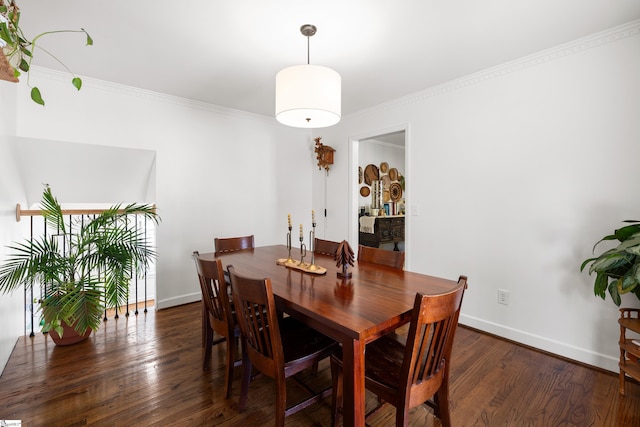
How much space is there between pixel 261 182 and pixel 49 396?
2.94 m

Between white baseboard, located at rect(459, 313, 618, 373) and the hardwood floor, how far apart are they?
8cm

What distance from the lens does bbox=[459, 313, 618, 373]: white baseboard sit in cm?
216

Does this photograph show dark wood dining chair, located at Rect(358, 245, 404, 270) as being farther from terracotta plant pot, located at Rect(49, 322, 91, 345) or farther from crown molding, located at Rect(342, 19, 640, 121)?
terracotta plant pot, located at Rect(49, 322, 91, 345)

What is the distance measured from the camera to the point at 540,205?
245 centimetres

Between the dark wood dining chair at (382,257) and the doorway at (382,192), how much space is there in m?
2.41

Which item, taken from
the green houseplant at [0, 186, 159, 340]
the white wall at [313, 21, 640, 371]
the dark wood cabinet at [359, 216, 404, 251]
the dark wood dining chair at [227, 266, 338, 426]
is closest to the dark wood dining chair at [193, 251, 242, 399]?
the dark wood dining chair at [227, 266, 338, 426]

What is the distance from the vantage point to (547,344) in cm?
241

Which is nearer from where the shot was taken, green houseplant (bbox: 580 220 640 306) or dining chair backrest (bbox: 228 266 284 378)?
dining chair backrest (bbox: 228 266 284 378)

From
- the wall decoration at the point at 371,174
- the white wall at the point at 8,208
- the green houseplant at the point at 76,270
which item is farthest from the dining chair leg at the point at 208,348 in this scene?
the wall decoration at the point at 371,174

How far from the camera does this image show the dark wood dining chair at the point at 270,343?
1383mm

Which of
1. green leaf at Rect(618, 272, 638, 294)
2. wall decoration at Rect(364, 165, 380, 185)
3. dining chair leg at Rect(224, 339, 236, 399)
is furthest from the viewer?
wall decoration at Rect(364, 165, 380, 185)

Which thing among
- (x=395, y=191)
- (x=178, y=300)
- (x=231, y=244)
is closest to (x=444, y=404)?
(x=231, y=244)

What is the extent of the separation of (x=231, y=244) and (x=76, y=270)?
4.00 feet

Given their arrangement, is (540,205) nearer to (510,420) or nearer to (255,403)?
(510,420)
